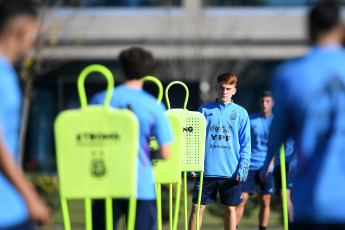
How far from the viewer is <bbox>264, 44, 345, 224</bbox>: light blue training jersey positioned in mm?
4148

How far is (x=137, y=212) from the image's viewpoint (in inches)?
219

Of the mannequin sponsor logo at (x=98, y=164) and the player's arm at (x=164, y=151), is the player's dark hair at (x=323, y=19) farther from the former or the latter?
the mannequin sponsor logo at (x=98, y=164)

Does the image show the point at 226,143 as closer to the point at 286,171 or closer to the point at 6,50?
the point at 286,171

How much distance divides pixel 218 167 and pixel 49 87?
17871 mm

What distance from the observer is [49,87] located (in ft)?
85.9

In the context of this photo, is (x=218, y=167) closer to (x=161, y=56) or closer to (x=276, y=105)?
(x=276, y=105)

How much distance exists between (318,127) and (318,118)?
0.16 feet

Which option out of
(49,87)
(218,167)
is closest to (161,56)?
(49,87)

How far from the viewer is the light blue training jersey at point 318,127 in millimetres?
4148

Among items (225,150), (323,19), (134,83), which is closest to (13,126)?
(134,83)

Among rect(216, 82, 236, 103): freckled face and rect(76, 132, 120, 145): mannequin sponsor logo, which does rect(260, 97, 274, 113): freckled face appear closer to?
rect(216, 82, 236, 103): freckled face

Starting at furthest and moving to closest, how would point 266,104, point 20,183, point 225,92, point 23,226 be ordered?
point 266,104, point 225,92, point 23,226, point 20,183

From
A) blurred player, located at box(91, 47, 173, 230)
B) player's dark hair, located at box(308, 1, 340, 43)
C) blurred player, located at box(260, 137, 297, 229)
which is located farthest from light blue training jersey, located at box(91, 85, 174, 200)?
blurred player, located at box(260, 137, 297, 229)

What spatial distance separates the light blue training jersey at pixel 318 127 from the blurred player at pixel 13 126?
1.37 metres
